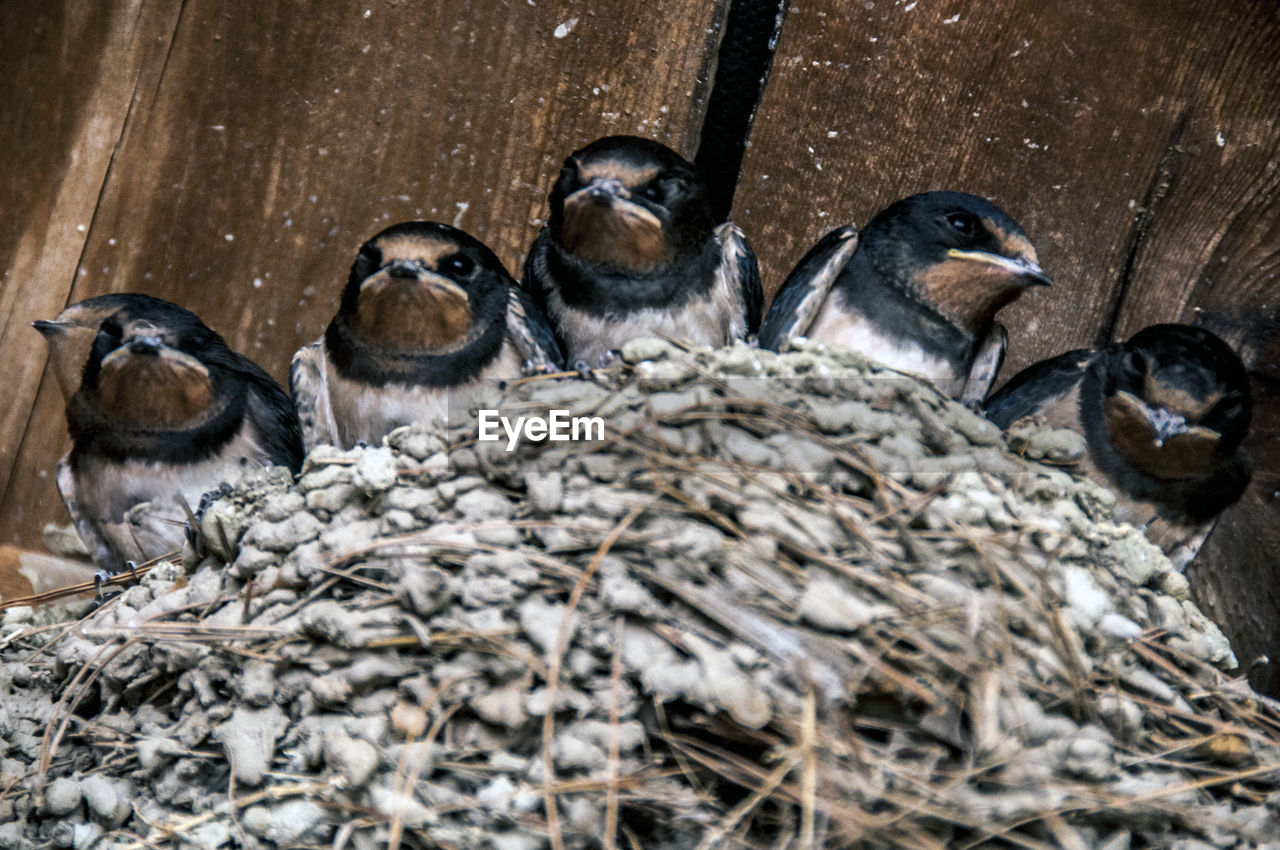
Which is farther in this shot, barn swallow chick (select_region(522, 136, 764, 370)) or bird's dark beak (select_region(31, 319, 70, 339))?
bird's dark beak (select_region(31, 319, 70, 339))

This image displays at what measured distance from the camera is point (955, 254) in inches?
119

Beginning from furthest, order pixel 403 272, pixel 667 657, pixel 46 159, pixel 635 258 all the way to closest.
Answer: pixel 46 159 < pixel 635 258 < pixel 403 272 < pixel 667 657

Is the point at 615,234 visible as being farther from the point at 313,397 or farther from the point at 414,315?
the point at 313,397

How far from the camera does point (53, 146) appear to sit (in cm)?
342

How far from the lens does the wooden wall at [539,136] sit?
11.2ft

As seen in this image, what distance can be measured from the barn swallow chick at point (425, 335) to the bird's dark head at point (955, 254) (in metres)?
0.86

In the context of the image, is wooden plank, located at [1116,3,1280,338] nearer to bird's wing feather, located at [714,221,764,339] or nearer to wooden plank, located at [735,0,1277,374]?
wooden plank, located at [735,0,1277,374]

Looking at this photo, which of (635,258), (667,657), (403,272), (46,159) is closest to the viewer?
(667,657)

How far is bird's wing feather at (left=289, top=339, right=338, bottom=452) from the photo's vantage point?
3.11 m

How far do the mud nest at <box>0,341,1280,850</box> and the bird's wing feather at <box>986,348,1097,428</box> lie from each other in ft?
1.74

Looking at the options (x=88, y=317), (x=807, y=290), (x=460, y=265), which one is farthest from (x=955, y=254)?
(x=88, y=317)

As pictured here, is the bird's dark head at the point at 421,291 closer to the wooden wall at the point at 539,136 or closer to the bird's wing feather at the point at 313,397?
the bird's wing feather at the point at 313,397

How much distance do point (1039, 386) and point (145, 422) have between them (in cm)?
217

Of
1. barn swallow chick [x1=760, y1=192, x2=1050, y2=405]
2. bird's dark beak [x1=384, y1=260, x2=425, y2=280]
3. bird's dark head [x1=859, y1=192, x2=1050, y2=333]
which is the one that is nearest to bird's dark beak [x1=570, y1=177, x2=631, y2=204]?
bird's dark beak [x1=384, y1=260, x2=425, y2=280]
